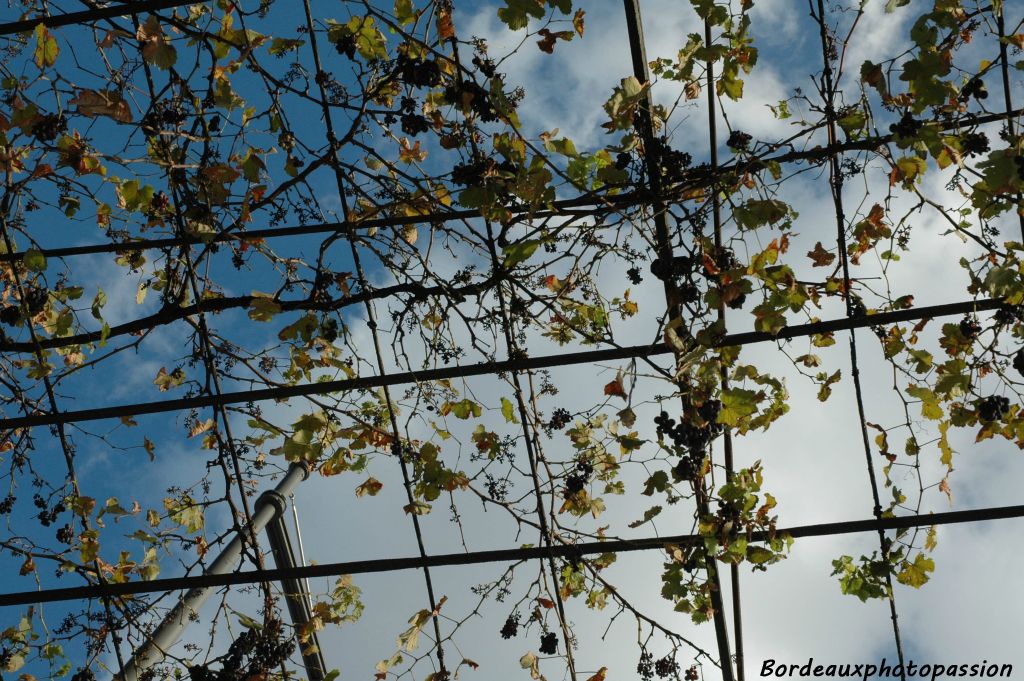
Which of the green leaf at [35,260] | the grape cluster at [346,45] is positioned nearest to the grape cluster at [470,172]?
the grape cluster at [346,45]

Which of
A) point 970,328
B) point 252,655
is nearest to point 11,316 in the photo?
point 252,655

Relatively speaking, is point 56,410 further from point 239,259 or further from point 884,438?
point 884,438

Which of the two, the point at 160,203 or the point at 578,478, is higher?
the point at 160,203

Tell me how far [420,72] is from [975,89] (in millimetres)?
1688

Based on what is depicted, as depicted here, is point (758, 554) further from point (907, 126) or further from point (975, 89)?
point (975, 89)

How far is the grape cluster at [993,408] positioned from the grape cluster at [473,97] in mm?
1730

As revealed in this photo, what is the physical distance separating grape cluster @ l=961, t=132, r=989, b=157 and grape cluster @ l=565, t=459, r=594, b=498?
5.01ft

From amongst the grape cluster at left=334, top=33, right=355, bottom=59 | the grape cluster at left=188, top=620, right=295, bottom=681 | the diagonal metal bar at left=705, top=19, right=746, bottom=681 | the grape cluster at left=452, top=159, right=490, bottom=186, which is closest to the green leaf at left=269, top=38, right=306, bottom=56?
the grape cluster at left=334, top=33, right=355, bottom=59

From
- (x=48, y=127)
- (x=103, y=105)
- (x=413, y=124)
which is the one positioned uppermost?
(x=48, y=127)

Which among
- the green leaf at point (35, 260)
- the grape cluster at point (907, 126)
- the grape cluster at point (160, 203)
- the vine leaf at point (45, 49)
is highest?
the vine leaf at point (45, 49)

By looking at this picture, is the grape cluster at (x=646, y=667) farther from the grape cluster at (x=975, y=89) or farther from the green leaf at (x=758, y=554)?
the grape cluster at (x=975, y=89)

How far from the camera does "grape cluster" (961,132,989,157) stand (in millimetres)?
2678

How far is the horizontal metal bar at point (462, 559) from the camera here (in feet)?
8.70

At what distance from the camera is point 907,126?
2588mm
